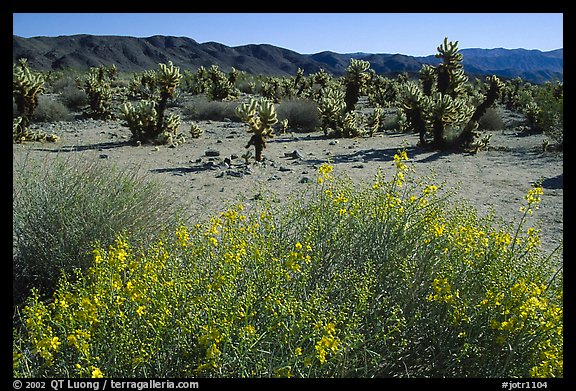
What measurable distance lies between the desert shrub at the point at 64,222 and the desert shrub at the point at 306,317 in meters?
0.85

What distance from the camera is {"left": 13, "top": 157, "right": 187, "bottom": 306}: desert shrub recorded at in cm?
398

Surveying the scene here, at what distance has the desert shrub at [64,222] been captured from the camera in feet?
13.1

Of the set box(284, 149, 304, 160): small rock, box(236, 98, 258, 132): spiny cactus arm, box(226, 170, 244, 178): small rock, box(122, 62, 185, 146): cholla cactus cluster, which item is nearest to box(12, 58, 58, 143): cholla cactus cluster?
box(122, 62, 185, 146): cholla cactus cluster

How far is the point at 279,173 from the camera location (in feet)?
29.3

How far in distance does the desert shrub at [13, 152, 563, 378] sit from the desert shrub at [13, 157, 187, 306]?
2.80 ft

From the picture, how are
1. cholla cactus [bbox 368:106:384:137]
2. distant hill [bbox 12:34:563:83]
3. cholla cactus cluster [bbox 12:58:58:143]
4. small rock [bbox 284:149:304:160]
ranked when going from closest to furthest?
small rock [bbox 284:149:304:160], cholla cactus cluster [bbox 12:58:58:143], cholla cactus [bbox 368:106:384:137], distant hill [bbox 12:34:563:83]

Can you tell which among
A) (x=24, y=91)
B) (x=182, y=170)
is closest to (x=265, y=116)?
(x=182, y=170)

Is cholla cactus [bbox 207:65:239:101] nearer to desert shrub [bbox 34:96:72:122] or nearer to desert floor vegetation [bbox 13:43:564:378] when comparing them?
desert shrub [bbox 34:96:72:122]

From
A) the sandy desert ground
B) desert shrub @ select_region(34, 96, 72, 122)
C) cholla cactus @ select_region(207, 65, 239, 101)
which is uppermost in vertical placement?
cholla cactus @ select_region(207, 65, 239, 101)

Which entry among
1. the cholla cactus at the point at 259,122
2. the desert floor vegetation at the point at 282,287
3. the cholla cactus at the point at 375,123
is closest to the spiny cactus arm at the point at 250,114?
the cholla cactus at the point at 259,122

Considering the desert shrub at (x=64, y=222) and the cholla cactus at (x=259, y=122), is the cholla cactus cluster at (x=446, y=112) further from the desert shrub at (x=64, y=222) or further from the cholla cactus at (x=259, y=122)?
the desert shrub at (x=64, y=222)
